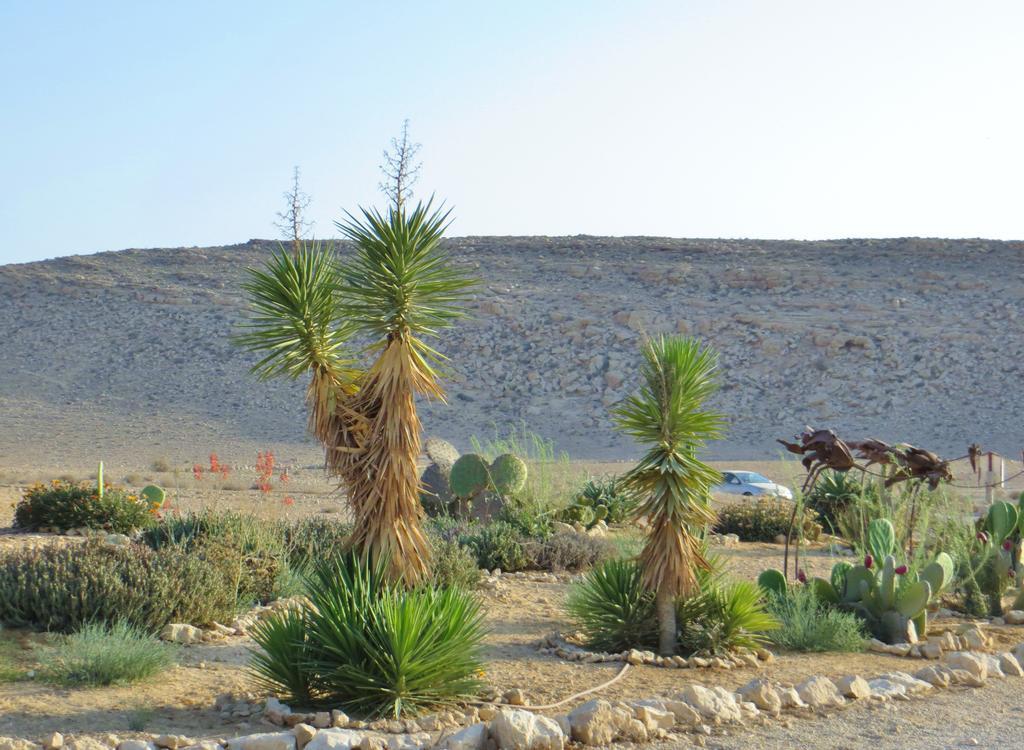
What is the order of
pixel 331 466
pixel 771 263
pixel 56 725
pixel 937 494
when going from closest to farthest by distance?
pixel 56 725 < pixel 331 466 < pixel 937 494 < pixel 771 263

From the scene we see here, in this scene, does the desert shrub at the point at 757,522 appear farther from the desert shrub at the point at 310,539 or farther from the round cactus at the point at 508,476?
the desert shrub at the point at 310,539

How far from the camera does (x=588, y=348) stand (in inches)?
2016

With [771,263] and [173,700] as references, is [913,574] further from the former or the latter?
[771,263]

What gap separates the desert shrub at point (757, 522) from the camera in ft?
55.8

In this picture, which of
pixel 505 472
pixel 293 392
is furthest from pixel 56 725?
pixel 293 392

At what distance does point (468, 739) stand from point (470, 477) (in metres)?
10.6

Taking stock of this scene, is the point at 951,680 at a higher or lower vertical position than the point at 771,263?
lower

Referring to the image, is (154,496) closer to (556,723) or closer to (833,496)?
(833,496)

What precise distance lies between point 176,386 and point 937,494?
4167 centimetres

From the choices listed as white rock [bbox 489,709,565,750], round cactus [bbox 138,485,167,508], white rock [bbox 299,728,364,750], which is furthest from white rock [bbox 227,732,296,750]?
round cactus [bbox 138,485,167,508]

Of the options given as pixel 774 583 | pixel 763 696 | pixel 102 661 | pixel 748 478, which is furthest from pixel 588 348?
pixel 102 661

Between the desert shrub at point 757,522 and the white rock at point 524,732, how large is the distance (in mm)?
11035

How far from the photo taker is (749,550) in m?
15.6

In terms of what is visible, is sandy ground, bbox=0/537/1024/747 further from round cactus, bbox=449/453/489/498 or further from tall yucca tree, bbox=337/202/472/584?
round cactus, bbox=449/453/489/498
